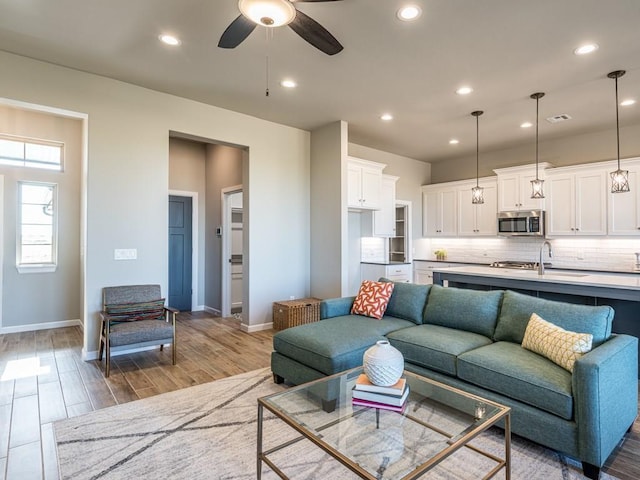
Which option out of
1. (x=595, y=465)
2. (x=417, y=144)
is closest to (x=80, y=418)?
(x=595, y=465)

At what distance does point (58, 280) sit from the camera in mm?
5406

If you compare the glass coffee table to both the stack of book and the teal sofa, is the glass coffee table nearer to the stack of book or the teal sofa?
the stack of book

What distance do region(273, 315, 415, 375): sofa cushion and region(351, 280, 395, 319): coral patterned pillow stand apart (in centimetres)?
14

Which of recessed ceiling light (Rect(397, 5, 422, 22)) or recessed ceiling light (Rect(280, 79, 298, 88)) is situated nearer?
recessed ceiling light (Rect(397, 5, 422, 22))

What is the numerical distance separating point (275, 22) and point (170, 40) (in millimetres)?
1476

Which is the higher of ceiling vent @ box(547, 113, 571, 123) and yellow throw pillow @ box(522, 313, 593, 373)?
ceiling vent @ box(547, 113, 571, 123)

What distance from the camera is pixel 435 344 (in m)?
2.81

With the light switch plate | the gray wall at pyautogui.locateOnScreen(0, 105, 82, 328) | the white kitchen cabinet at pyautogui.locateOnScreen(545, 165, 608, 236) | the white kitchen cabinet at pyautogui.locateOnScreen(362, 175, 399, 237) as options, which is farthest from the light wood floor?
the white kitchen cabinet at pyautogui.locateOnScreen(545, 165, 608, 236)

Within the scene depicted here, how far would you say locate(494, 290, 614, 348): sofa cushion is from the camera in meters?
2.45

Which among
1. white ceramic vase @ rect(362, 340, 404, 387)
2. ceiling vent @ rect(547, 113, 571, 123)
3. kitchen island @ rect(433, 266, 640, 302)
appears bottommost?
white ceramic vase @ rect(362, 340, 404, 387)

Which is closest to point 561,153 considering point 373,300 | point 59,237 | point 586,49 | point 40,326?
point 586,49

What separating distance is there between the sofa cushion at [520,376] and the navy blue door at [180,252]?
17.3 ft

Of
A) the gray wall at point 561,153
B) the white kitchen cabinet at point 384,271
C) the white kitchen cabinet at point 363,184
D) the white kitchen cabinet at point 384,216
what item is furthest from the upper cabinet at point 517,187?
the white kitchen cabinet at point 363,184

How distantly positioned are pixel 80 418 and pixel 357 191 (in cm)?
445
